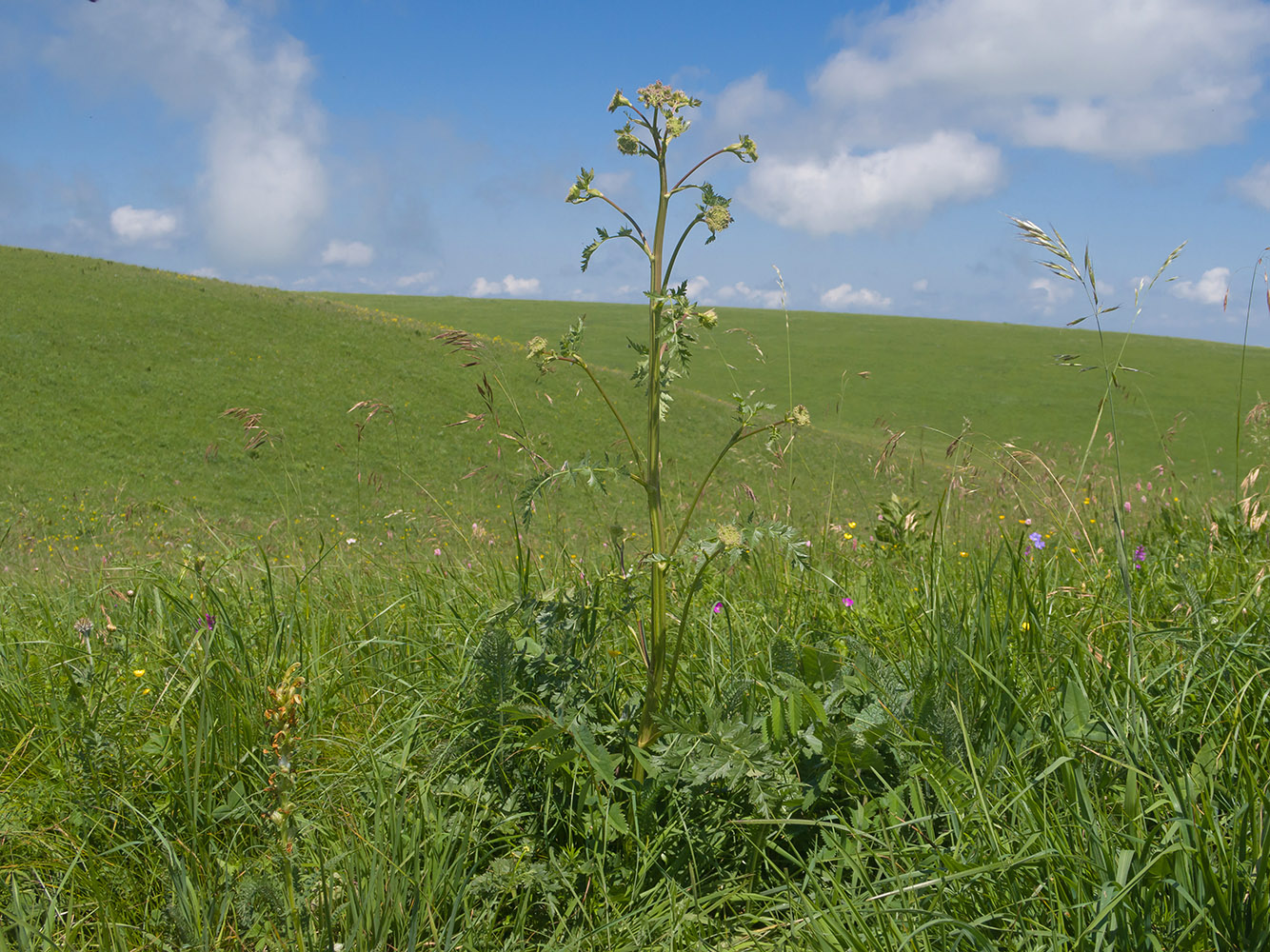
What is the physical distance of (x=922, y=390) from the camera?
115ft

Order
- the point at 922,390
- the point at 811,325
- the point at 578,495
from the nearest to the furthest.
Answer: the point at 578,495 < the point at 922,390 < the point at 811,325

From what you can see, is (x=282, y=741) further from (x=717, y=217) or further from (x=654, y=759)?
(x=717, y=217)

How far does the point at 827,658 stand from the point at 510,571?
1612mm

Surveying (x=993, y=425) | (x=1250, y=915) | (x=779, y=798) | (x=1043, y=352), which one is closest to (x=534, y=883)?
(x=779, y=798)

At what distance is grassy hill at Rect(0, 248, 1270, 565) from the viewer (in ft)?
34.7

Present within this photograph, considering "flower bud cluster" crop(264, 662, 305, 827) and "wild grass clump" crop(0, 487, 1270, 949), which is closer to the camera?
"flower bud cluster" crop(264, 662, 305, 827)

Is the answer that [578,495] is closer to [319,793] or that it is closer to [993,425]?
[319,793]

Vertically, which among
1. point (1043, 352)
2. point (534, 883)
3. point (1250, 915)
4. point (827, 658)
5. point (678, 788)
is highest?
point (1043, 352)

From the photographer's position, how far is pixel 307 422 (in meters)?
16.7

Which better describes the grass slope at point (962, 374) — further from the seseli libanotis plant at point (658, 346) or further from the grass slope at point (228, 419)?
the seseli libanotis plant at point (658, 346)

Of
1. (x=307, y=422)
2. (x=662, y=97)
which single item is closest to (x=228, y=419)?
(x=307, y=422)

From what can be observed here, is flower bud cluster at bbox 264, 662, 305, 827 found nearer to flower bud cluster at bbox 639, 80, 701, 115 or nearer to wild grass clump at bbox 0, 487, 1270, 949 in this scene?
wild grass clump at bbox 0, 487, 1270, 949

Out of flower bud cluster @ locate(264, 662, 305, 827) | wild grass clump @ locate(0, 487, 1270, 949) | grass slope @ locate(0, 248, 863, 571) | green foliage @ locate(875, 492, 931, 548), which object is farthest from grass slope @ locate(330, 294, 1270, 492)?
flower bud cluster @ locate(264, 662, 305, 827)

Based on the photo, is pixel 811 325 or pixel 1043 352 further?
pixel 811 325
